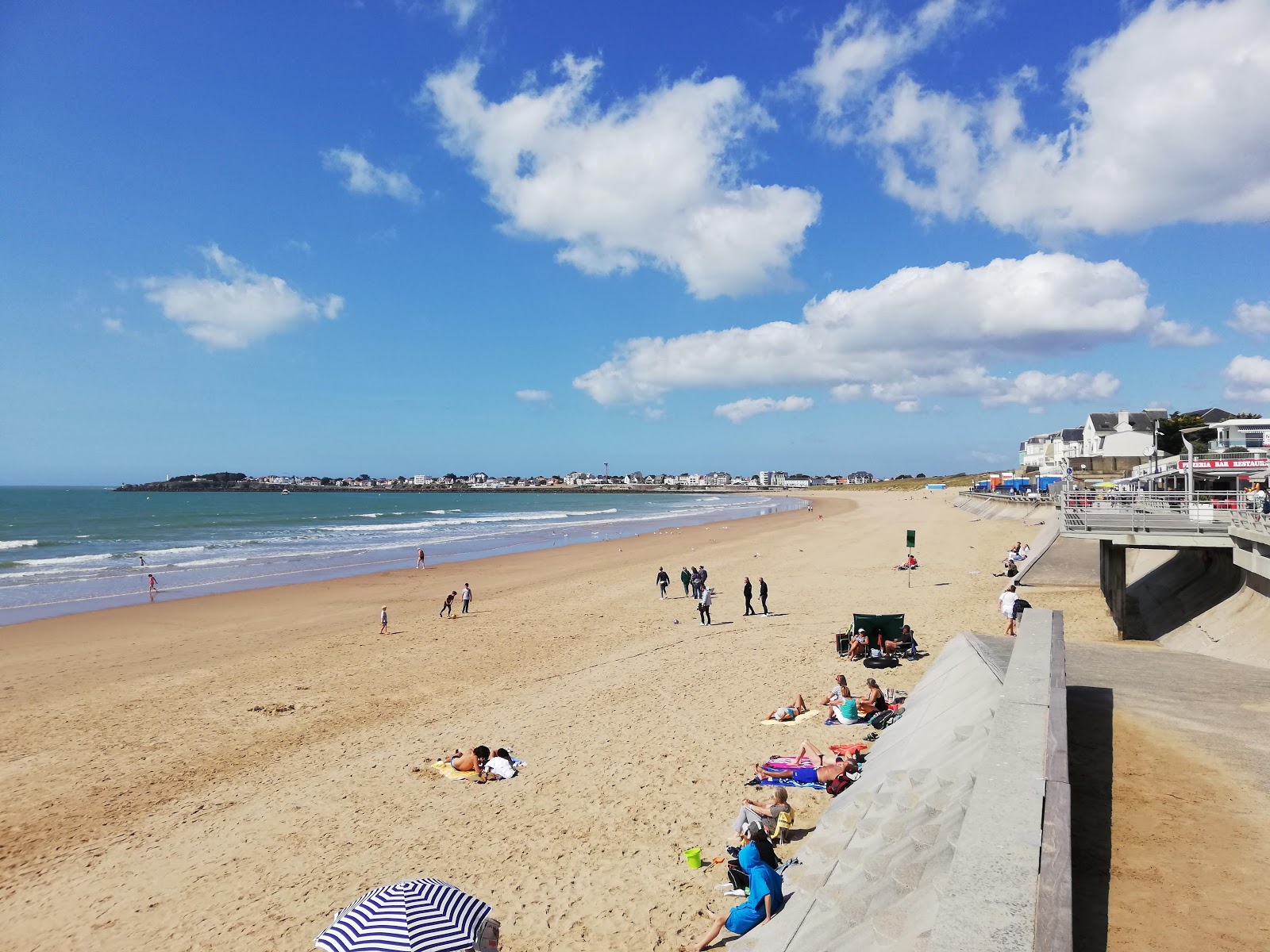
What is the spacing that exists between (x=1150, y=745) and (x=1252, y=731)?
1.40 m

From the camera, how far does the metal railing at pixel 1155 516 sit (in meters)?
15.9

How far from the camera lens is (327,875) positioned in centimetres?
830

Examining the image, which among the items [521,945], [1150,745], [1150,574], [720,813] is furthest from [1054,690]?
[1150,574]

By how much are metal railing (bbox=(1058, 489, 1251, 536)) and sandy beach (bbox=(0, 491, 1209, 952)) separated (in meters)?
2.53

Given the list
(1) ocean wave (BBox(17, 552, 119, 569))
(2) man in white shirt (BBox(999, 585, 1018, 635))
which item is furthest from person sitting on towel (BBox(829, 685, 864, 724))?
(1) ocean wave (BBox(17, 552, 119, 569))

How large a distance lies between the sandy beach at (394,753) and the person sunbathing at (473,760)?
43cm

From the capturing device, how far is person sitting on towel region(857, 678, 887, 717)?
11773 mm

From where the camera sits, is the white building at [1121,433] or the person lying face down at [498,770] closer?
the person lying face down at [498,770]

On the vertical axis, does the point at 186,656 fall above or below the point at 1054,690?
below

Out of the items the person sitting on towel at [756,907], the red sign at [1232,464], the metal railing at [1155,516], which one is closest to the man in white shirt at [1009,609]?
the metal railing at [1155,516]

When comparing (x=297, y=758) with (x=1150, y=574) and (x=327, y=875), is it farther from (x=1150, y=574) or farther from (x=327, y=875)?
(x=1150, y=574)

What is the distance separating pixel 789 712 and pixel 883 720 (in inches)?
58.6

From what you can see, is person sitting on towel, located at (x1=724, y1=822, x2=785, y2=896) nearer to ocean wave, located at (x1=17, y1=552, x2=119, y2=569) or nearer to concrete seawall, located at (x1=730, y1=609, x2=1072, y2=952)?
concrete seawall, located at (x1=730, y1=609, x2=1072, y2=952)

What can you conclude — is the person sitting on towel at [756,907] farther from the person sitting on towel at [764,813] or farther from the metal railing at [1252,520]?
the metal railing at [1252,520]
